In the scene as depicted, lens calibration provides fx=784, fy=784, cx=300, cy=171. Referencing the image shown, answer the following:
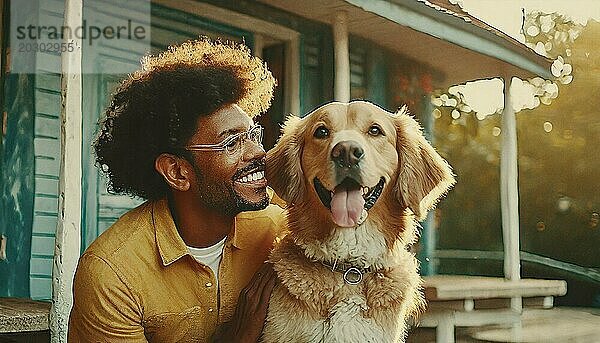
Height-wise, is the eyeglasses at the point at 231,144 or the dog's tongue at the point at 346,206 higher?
the eyeglasses at the point at 231,144

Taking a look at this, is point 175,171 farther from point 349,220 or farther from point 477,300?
point 477,300

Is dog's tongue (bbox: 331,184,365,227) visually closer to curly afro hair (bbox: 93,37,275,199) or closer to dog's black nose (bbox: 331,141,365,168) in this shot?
dog's black nose (bbox: 331,141,365,168)

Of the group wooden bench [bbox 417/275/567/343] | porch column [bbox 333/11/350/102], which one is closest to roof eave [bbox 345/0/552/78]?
porch column [bbox 333/11/350/102]

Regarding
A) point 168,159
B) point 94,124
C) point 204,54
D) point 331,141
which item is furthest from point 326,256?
point 94,124

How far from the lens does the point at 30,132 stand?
479 centimetres

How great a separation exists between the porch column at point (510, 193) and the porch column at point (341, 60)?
1833 millimetres

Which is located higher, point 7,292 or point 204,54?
point 204,54

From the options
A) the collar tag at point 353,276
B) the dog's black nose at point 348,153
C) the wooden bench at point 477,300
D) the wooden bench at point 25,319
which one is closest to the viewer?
the dog's black nose at point 348,153

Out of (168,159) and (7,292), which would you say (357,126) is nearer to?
(168,159)

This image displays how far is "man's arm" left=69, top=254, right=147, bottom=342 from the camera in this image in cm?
186

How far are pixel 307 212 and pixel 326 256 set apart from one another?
0.12 meters

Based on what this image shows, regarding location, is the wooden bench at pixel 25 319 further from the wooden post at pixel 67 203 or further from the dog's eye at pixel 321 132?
the dog's eye at pixel 321 132

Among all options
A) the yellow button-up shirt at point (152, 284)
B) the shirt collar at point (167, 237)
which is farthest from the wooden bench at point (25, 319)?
the shirt collar at point (167, 237)

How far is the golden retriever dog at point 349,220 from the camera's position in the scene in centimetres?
173
